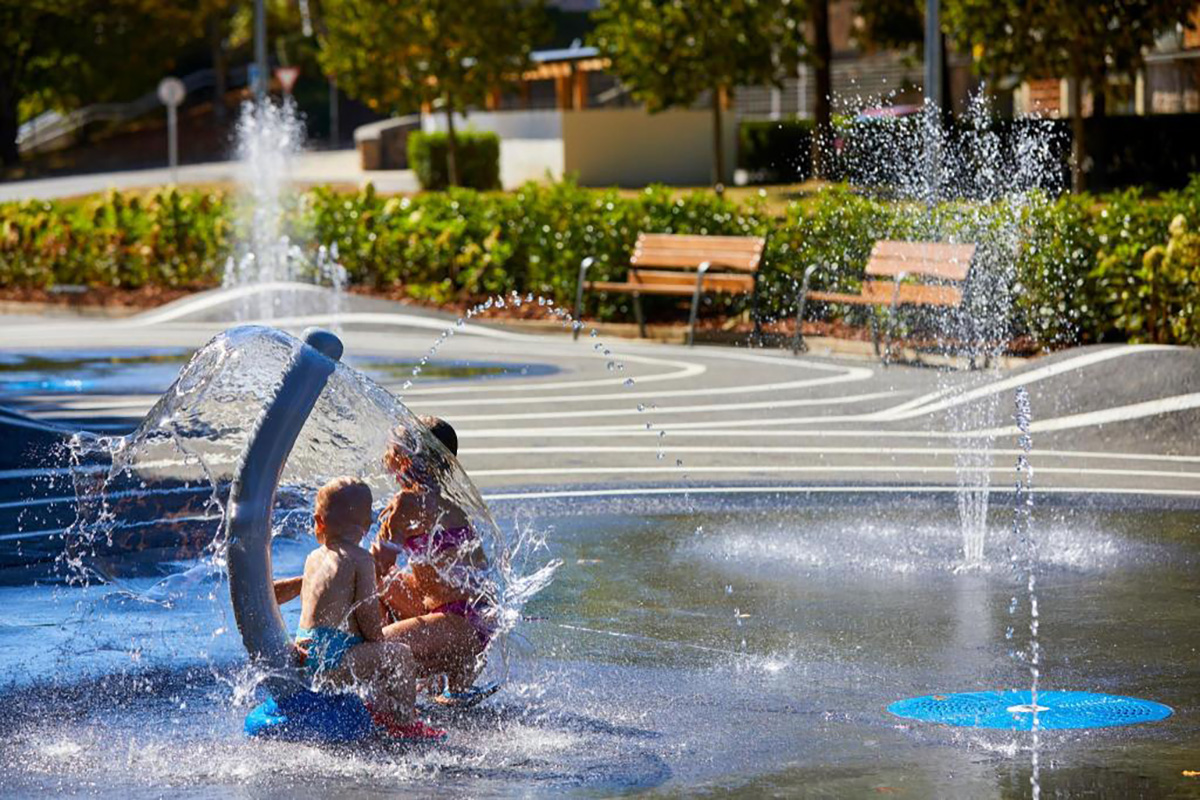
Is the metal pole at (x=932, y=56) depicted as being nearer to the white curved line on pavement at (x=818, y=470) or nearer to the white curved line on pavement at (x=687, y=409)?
the white curved line on pavement at (x=687, y=409)

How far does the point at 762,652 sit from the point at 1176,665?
59.8 inches

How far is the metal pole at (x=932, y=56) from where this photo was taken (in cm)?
2428

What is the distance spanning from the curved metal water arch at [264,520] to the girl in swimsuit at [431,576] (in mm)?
384

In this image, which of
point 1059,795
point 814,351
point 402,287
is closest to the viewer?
point 1059,795

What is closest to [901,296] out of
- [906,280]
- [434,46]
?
[906,280]

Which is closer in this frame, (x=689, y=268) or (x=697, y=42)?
(x=689, y=268)

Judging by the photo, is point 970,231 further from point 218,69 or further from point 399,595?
point 218,69

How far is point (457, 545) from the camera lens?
22.0 ft

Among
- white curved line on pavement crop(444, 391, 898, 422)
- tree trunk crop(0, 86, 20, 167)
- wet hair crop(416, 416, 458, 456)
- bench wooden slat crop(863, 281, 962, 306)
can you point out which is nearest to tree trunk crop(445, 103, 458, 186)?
tree trunk crop(0, 86, 20, 167)

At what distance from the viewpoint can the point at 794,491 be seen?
11781 mm

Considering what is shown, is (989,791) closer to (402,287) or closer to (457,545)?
(457,545)

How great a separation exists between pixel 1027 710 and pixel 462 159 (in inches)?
1558

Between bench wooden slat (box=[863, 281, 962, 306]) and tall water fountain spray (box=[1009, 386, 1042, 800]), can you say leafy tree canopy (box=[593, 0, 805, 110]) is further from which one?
tall water fountain spray (box=[1009, 386, 1042, 800])

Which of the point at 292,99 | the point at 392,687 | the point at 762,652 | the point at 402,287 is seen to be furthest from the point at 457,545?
the point at 292,99
